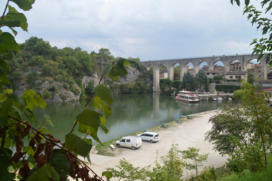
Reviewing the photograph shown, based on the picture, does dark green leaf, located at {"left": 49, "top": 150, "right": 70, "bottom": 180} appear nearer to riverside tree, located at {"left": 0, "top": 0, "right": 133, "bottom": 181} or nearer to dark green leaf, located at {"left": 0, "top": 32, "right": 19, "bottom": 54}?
riverside tree, located at {"left": 0, "top": 0, "right": 133, "bottom": 181}

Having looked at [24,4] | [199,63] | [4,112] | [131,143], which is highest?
[199,63]

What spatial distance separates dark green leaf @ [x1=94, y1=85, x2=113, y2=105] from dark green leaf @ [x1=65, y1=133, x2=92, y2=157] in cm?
9

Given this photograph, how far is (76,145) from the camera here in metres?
0.38

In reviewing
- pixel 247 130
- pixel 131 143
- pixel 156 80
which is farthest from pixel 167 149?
pixel 156 80

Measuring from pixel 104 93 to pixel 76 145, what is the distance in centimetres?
11

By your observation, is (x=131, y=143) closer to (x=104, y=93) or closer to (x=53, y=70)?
(x=104, y=93)

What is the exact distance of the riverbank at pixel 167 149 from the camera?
609 cm

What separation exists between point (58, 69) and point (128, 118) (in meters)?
12.8

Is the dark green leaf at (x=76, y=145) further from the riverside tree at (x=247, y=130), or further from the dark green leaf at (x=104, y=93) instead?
the riverside tree at (x=247, y=130)

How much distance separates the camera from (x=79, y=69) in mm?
26453

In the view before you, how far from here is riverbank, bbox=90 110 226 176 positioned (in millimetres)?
6086

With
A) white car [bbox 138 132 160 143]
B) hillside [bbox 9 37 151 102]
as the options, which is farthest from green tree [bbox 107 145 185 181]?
hillside [bbox 9 37 151 102]

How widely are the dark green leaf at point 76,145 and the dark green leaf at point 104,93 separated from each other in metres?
0.09

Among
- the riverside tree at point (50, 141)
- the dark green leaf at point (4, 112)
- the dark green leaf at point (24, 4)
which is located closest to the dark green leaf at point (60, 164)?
the riverside tree at point (50, 141)
